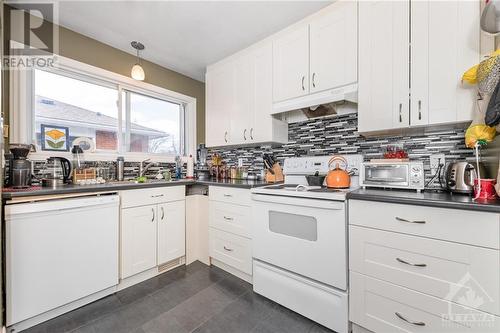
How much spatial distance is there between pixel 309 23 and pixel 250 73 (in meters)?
0.78

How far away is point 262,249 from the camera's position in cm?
184

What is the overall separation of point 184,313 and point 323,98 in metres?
2.06

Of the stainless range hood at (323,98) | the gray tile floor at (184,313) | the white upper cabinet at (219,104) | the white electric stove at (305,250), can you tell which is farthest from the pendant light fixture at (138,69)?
the gray tile floor at (184,313)

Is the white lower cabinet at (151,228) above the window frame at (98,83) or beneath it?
beneath

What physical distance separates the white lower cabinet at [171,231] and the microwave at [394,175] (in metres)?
1.84

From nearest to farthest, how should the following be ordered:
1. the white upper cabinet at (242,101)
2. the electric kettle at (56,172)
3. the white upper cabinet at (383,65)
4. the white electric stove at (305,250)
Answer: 1. the white electric stove at (305,250)
2. the white upper cabinet at (383,65)
3. the electric kettle at (56,172)
4. the white upper cabinet at (242,101)

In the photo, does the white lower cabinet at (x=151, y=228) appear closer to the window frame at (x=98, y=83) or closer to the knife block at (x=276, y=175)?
the window frame at (x=98, y=83)

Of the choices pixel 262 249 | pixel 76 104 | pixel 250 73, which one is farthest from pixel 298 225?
pixel 76 104

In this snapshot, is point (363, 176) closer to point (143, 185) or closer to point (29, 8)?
point (143, 185)

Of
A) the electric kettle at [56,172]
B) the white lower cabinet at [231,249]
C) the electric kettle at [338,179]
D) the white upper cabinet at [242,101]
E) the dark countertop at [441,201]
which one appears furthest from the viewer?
the white upper cabinet at [242,101]

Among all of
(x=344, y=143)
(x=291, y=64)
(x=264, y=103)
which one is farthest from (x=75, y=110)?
(x=344, y=143)

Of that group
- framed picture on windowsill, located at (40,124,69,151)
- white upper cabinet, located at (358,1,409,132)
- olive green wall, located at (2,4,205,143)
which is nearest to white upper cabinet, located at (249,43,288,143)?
white upper cabinet, located at (358,1,409,132)

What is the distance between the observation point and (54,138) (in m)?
2.11

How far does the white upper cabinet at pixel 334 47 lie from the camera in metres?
1.75
